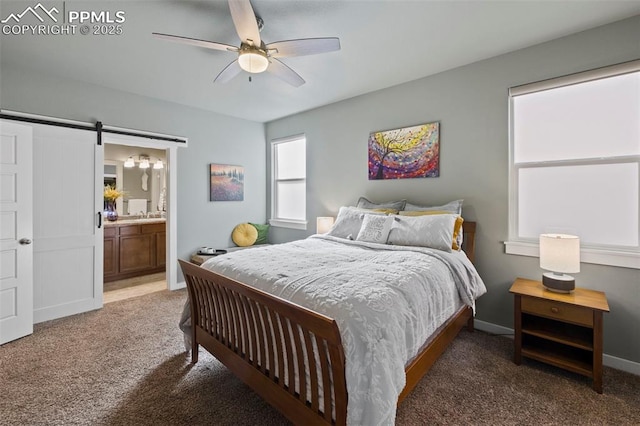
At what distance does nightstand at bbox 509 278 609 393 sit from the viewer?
6.39ft

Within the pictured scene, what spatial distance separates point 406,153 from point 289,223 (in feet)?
7.40

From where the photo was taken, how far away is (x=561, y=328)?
2.26 metres

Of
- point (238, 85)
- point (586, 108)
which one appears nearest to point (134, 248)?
point (238, 85)

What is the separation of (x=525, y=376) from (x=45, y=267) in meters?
4.58

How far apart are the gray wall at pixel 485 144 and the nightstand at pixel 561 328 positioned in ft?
0.90

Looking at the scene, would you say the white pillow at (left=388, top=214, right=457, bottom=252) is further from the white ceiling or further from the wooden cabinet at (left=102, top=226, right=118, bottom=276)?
the wooden cabinet at (left=102, top=226, right=118, bottom=276)

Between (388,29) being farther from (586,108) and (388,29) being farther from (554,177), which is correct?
(554,177)

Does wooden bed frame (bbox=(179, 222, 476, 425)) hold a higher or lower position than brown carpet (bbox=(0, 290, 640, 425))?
higher

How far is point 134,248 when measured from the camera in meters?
4.66

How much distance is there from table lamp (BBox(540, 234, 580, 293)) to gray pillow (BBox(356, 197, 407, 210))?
1.36 m

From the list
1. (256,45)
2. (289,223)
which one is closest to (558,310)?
(256,45)

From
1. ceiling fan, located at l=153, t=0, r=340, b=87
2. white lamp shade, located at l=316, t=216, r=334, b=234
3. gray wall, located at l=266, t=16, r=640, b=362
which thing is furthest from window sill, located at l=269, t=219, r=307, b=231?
ceiling fan, located at l=153, t=0, r=340, b=87

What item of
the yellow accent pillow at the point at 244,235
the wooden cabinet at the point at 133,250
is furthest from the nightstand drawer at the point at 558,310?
the wooden cabinet at the point at 133,250

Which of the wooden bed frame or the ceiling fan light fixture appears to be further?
the ceiling fan light fixture
